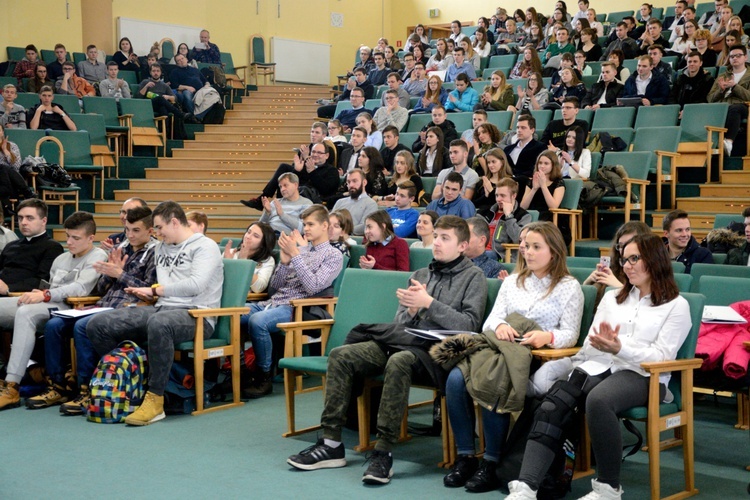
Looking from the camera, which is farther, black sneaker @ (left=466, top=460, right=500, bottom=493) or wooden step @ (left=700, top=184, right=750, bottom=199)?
wooden step @ (left=700, top=184, right=750, bottom=199)

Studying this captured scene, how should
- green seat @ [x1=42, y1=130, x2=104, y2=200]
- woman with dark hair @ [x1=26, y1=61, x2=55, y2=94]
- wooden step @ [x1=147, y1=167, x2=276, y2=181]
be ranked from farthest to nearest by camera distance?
1. woman with dark hair @ [x1=26, y1=61, x2=55, y2=94]
2. wooden step @ [x1=147, y1=167, x2=276, y2=181]
3. green seat @ [x1=42, y1=130, x2=104, y2=200]

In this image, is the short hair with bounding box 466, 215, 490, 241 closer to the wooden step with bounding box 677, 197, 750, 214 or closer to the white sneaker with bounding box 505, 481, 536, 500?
the white sneaker with bounding box 505, 481, 536, 500

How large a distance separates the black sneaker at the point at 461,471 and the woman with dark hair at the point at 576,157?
388cm

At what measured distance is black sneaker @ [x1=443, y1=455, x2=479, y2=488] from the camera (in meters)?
3.06

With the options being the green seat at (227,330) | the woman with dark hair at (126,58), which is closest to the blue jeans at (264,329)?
the green seat at (227,330)

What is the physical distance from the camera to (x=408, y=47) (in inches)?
474

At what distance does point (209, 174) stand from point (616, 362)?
23.5 ft

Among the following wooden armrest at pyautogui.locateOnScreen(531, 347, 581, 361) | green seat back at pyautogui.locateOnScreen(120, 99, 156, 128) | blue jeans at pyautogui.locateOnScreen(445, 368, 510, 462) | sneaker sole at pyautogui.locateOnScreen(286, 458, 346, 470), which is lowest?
sneaker sole at pyautogui.locateOnScreen(286, 458, 346, 470)

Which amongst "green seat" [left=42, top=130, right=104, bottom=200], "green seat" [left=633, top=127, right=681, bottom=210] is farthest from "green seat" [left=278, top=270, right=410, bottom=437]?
"green seat" [left=42, top=130, right=104, bottom=200]

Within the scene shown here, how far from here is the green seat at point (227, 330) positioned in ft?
13.6

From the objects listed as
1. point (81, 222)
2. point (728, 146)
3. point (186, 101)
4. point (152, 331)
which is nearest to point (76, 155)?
point (186, 101)

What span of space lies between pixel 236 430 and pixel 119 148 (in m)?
6.46

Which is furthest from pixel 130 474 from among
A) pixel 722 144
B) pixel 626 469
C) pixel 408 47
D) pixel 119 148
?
pixel 408 47

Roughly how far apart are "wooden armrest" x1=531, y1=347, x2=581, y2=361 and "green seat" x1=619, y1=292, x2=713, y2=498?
313mm
